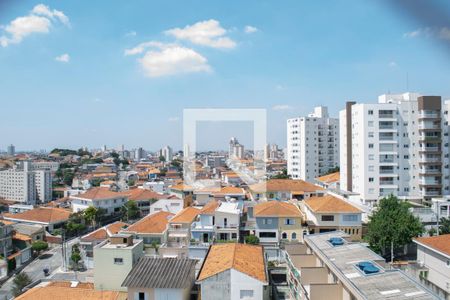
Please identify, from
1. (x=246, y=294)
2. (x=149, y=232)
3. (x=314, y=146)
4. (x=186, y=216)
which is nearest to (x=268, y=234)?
(x=186, y=216)

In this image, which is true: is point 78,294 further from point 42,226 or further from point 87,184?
point 87,184

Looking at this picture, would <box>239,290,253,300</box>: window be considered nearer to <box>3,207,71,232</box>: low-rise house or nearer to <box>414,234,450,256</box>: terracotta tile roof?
<box>414,234,450,256</box>: terracotta tile roof

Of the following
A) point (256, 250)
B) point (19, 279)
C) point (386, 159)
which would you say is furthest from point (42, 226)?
point (386, 159)

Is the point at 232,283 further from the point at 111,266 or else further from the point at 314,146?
the point at 314,146

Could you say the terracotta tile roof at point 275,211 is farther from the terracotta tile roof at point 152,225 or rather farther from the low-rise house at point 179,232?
the terracotta tile roof at point 152,225

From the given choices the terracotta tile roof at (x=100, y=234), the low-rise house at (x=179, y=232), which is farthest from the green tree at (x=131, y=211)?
the low-rise house at (x=179, y=232)

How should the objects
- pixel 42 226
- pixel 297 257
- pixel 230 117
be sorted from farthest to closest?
1. pixel 42 226
2. pixel 230 117
3. pixel 297 257
